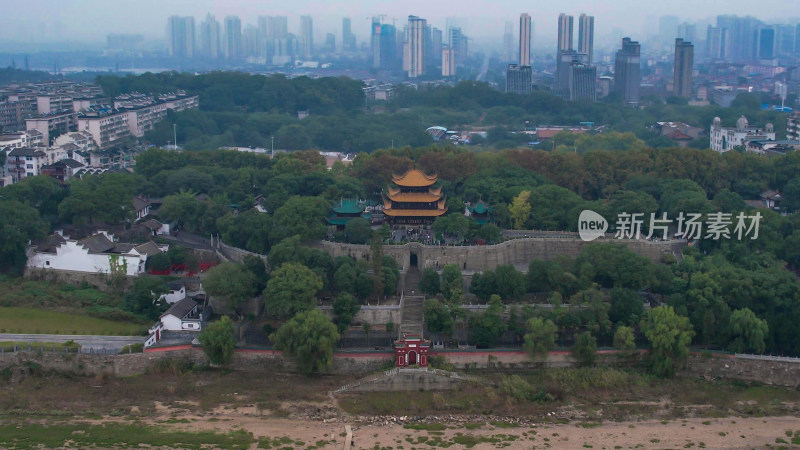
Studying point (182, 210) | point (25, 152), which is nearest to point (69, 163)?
point (25, 152)

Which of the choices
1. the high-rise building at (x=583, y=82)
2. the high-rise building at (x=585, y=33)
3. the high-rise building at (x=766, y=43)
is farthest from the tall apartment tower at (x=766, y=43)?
the high-rise building at (x=583, y=82)

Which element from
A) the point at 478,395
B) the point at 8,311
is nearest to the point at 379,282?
the point at 478,395

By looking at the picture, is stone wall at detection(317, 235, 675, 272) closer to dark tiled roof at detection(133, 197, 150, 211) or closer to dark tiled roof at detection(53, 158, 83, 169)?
dark tiled roof at detection(133, 197, 150, 211)

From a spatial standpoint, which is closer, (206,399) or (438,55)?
(206,399)

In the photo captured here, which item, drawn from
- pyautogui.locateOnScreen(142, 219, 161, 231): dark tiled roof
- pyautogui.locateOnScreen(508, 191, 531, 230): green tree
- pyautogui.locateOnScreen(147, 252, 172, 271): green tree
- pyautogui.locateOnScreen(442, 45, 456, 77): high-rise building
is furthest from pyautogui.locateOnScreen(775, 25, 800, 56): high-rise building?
pyautogui.locateOnScreen(147, 252, 172, 271): green tree

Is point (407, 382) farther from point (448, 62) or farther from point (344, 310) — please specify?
point (448, 62)

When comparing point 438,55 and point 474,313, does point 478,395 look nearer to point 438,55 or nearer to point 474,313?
point 474,313
